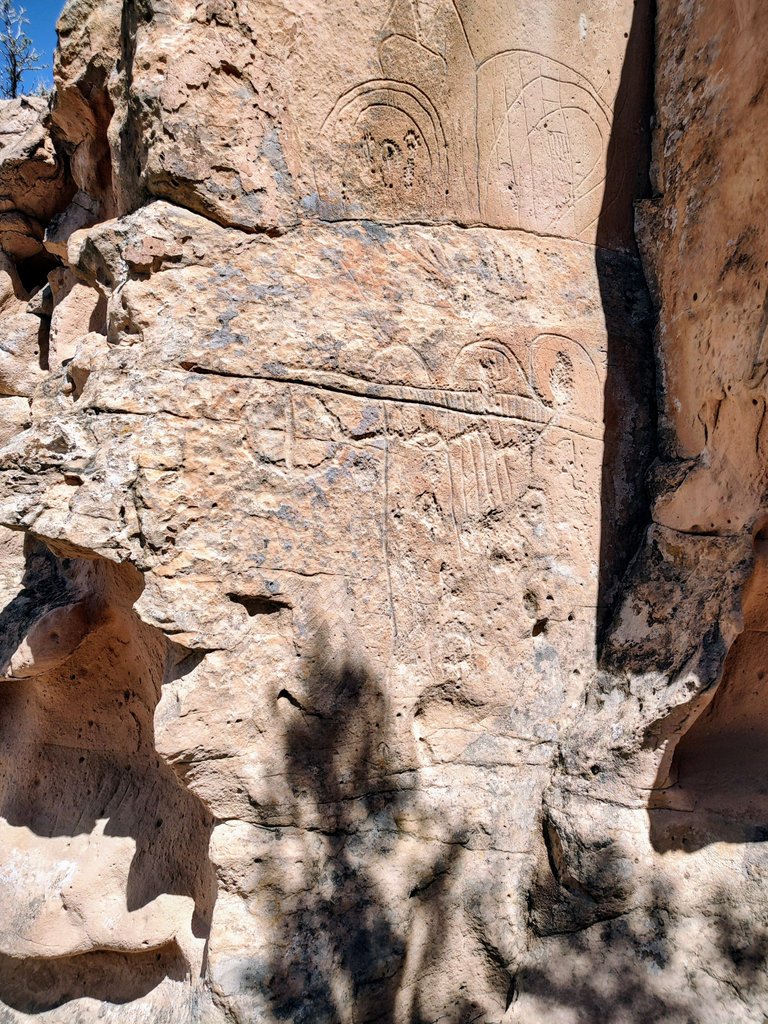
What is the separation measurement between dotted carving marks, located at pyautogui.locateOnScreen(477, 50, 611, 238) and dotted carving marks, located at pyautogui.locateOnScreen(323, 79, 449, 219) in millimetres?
228

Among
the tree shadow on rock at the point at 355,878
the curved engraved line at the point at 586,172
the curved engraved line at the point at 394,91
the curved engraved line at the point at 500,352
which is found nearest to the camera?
the tree shadow on rock at the point at 355,878

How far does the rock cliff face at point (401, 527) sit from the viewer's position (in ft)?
7.68

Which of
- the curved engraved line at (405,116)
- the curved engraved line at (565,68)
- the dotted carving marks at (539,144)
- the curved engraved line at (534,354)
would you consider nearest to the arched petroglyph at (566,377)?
the curved engraved line at (534,354)

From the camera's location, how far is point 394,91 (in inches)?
105

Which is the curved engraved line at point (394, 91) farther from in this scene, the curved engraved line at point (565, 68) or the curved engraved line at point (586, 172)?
the curved engraved line at point (586, 172)

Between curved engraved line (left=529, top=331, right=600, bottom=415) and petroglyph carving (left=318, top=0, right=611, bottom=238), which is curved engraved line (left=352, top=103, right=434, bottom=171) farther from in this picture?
curved engraved line (left=529, top=331, right=600, bottom=415)

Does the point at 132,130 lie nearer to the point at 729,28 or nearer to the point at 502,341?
the point at 502,341

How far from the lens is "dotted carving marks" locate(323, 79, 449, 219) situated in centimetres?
261

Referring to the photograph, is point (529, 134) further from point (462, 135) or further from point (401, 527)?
point (401, 527)

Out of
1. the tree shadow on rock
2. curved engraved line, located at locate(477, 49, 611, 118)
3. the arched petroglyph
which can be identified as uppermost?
curved engraved line, located at locate(477, 49, 611, 118)

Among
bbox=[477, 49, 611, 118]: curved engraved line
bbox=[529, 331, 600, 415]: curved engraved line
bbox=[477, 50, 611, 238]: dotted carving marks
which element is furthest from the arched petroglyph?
bbox=[477, 49, 611, 118]: curved engraved line

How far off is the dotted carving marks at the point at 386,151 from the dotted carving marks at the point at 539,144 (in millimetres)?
228

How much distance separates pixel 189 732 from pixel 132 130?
212 centimetres

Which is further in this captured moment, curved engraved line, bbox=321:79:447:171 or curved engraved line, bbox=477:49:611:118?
curved engraved line, bbox=477:49:611:118
